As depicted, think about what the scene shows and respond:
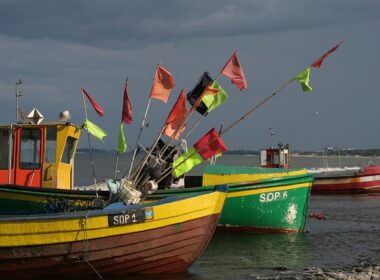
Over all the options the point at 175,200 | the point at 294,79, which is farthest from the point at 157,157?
the point at 294,79

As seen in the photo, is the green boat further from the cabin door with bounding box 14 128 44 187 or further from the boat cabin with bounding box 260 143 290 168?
the boat cabin with bounding box 260 143 290 168

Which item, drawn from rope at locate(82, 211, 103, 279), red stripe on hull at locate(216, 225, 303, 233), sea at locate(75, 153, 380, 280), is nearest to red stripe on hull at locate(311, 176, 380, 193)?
sea at locate(75, 153, 380, 280)

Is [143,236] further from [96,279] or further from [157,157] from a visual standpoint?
[157,157]

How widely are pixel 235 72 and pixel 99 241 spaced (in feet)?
15.7

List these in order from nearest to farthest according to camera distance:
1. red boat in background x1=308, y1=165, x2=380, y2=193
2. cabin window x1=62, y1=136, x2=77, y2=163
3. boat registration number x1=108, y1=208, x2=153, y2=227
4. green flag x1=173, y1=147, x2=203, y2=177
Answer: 1. boat registration number x1=108, y1=208, x2=153, y2=227
2. green flag x1=173, y1=147, x2=203, y2=177
3. cabin window x1=62, y1=136, x2=77, y2=163
4. red boat in background x1=308, y1=165, x2=380, y2=193

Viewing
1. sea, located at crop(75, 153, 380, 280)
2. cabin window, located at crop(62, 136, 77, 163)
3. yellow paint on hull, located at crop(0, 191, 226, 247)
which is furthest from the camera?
cabin window, located at crop(62, 136, 77, 163)

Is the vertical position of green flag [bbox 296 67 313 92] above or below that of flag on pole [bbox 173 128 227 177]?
above

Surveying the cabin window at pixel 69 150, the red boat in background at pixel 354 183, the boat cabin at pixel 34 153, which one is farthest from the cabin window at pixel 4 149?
the red boat in background at pixel 354 183

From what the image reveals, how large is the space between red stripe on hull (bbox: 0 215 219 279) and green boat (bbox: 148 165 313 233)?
17.3 feet

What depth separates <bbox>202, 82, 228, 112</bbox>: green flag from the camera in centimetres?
1310

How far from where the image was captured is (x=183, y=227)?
35.9 feet

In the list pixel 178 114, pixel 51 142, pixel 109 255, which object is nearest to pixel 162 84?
pixel 178 114

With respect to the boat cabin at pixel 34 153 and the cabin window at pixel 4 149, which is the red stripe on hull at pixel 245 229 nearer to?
the boat cabin at pixel 34 153

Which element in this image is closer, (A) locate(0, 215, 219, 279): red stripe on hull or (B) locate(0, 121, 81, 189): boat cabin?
(A) locate(0, 215, 219, 279): red stripe on hull
